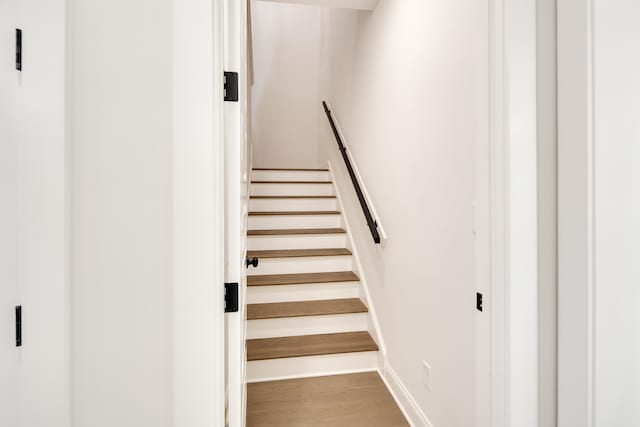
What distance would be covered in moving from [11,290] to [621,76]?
1.55 metres

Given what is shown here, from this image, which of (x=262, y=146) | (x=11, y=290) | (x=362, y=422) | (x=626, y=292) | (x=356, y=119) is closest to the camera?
(x=11, y=290)

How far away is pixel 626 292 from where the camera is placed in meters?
0.86

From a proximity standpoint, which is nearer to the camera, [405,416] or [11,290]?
[11,290]

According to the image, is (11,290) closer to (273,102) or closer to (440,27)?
(440,27)

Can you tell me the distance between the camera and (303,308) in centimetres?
259

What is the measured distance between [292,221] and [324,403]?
70.2 inches

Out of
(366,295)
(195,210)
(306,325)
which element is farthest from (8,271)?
(366,295)

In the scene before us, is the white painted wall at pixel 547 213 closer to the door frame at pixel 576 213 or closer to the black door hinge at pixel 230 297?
the door frame at pixel 576 213

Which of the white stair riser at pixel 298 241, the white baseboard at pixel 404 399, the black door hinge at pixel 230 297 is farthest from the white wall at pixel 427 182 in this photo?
the black door hinge at pixel 230 297

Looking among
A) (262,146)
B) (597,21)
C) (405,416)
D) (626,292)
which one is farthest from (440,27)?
(262,146)

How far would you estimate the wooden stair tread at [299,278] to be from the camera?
105 inches

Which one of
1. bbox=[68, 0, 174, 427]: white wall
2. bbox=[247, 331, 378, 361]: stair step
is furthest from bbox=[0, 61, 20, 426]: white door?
bbox=[247, 331, 378, 361]: stair step

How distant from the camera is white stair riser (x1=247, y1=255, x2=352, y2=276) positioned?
9.47 ft

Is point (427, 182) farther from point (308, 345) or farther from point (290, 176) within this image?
point (290, 176)
